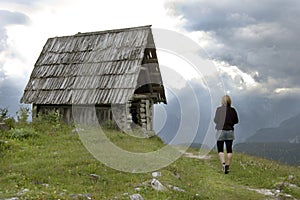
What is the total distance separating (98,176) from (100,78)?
12.5m

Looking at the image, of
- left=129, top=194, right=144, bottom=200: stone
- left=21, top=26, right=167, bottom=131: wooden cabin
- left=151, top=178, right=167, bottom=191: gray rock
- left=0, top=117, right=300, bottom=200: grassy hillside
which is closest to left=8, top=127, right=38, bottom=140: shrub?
left=0, top=117, right=300, bottom=200: grassy hillside

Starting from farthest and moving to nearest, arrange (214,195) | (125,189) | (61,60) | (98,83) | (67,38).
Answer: (67,38)
(61,60)
(98,83)
(214,195)
(125,189)

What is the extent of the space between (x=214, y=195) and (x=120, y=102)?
35.6 feet

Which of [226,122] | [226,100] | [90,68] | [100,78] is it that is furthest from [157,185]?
[90,68]

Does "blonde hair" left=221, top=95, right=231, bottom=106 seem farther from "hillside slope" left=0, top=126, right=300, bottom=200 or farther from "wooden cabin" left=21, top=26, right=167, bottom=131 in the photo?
"wooden cabin" left=21, top=26, right=167, bottom=131

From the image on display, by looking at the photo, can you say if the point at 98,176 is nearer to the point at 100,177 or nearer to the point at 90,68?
the point at 100,177

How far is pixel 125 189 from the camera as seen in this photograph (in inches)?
392

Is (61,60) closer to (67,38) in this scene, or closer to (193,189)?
(67,38)

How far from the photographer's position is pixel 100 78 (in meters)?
22.6

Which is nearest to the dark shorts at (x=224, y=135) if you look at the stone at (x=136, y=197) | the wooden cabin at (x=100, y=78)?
the stone at (x=136, y=197)

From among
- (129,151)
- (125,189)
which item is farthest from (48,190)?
(129,151)

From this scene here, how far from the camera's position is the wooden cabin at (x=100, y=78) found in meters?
21.8

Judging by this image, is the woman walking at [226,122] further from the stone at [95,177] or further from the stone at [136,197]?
the stone at [95,177]

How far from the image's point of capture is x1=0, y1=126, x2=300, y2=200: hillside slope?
9.63 m
